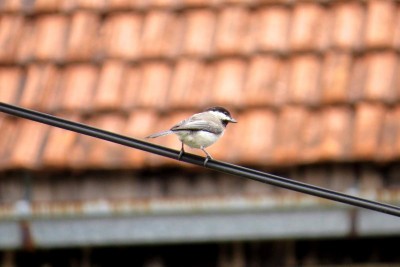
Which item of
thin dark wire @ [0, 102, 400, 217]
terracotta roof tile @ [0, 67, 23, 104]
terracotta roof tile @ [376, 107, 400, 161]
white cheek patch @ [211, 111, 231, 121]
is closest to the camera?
thin dark wire @ [0, 102, 400, 217]

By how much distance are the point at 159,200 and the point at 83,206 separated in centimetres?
41

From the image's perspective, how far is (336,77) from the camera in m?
8.73

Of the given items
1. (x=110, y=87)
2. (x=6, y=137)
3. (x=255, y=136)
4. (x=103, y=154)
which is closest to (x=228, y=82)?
(x=255, y=136)

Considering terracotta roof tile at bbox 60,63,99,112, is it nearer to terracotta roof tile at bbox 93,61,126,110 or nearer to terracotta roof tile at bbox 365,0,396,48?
terracotta roof tile at bbox 93,61,126,110

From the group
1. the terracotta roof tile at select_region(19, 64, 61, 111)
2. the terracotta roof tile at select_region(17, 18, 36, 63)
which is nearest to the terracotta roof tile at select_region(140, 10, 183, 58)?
the terracotta roof tile at select_region(19, 64, 61, 111)

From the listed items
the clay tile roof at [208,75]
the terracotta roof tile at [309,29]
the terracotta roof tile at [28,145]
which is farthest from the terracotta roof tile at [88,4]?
the terracotta roof tile at [309,29]

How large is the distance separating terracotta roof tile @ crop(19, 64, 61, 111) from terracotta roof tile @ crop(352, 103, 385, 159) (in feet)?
5.51

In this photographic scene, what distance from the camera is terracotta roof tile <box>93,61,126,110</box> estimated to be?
8891mm

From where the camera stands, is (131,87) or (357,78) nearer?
(357,78)

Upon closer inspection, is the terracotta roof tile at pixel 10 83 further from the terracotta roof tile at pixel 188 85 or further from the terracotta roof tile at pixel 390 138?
the terracotta roof tile at pixel 390 138

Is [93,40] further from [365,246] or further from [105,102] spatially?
[365,246]

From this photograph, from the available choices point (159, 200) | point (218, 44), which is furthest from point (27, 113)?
point (218, 44)

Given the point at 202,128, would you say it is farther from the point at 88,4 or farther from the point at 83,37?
the point at 88,4

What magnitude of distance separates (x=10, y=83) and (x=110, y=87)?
611mm
